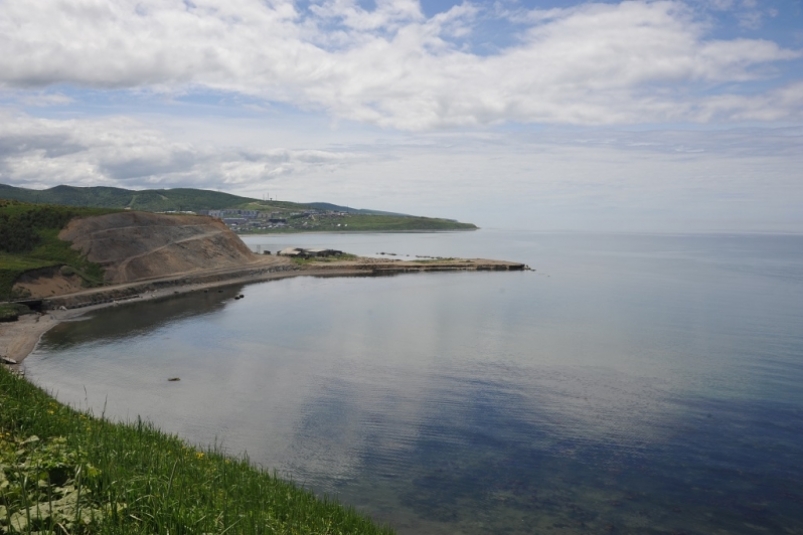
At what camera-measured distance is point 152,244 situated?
97.8 meters

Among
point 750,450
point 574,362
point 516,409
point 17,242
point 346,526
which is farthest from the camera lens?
point 17,242

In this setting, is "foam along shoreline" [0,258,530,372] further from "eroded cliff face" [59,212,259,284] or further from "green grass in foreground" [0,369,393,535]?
"green grass in foreground" [0,369,393,535]

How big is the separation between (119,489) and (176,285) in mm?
87894

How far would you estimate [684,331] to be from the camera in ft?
190

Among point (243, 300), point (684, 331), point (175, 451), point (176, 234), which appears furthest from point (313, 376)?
point (176, 234)

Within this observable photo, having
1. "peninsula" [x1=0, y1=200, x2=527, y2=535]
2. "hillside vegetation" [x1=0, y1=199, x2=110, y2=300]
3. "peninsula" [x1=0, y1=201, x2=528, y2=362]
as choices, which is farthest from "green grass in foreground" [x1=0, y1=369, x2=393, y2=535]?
"hillside vegetation" [x1=0, y1=199, x2=110, y2=300]

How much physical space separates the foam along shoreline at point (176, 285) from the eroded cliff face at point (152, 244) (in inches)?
126

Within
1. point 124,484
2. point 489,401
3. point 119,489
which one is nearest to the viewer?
point 119,489

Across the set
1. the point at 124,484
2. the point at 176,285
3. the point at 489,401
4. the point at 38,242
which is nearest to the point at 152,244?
the point at 176,285

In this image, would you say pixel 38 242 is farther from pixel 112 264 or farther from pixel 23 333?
pixel 23 333

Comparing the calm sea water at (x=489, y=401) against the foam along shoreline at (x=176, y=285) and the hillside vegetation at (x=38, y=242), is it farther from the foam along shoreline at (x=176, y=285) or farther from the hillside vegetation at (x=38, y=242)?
the hillside vegetation at (x=38, y=242)

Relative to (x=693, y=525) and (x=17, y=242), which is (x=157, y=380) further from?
(x=17, y=242)

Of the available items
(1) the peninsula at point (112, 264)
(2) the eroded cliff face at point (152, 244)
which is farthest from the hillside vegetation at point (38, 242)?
(2) the eroded cliff face at point (152, 244)

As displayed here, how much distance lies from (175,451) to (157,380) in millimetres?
27340
